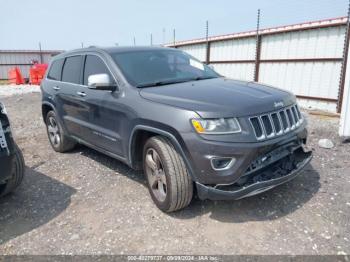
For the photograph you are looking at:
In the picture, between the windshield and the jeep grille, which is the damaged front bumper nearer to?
the jeep grille

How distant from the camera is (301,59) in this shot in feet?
32.2

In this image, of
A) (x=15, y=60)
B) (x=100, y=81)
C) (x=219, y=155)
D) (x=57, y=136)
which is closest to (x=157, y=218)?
(x=219, y=155)

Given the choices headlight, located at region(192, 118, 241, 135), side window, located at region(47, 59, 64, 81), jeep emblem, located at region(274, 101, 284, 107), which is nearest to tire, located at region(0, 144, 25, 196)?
side window, located at region(47, 59, 64, 81)

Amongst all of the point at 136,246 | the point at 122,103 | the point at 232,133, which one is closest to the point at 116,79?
the point at 122,103

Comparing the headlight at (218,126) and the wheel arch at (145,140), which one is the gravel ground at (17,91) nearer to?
the wheel arch at (145,140)

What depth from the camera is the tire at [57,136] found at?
5.52 meters

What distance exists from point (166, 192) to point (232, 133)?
96cm

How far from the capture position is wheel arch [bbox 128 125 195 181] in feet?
10.1

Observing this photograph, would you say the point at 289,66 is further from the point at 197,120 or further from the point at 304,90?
the point at 197,120

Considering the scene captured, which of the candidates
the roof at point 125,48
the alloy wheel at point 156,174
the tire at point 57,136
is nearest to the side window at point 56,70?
the tire at point 57,136

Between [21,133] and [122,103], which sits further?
[21,133]

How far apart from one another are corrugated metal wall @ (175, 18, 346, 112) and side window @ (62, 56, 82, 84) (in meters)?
7.20

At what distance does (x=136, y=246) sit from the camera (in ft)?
9.75

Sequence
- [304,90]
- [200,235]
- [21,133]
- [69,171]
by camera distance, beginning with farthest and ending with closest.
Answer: [304,90], [21,133], [69,171], [200,235]
